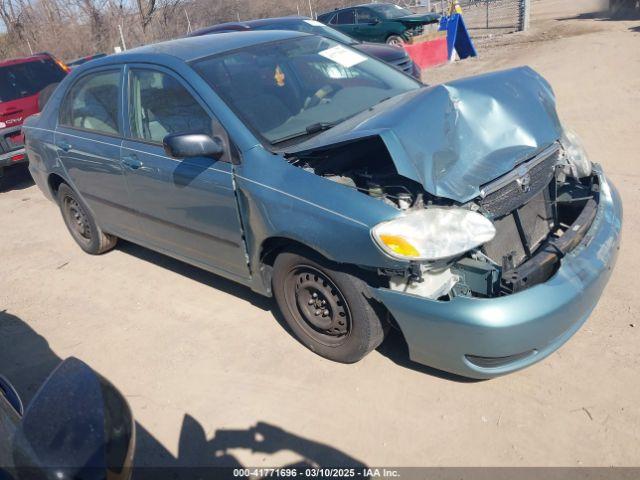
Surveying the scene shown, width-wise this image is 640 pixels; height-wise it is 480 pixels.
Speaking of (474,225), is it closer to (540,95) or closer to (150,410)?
(540,95)

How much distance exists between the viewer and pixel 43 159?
517 cm

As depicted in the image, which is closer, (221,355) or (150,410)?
(150,410)

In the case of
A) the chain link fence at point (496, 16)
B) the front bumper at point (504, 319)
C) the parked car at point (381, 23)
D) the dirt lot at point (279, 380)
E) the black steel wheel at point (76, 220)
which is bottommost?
the chain link fence at point (496, 16)

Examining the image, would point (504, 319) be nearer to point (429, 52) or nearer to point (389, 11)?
→ point (429, 52)

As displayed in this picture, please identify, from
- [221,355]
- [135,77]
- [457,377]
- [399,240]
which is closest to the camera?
[399,240]

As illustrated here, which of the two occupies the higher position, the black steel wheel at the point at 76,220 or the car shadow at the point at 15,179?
the black steel wheel at the point at 76,220

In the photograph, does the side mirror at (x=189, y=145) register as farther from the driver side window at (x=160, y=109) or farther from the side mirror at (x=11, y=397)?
the side mirror at (x=11, y=397)

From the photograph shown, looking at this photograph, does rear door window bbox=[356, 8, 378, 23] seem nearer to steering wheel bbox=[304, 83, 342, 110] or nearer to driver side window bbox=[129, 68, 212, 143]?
steering wheel bbox=[304, 83, 342, 110]

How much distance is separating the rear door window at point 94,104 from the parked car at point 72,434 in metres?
2.82

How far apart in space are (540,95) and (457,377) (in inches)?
71.1

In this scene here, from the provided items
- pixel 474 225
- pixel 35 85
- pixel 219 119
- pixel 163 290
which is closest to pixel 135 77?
pixel 219 119

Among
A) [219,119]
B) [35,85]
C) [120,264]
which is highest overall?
[219,119]

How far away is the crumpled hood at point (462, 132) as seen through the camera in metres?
2.76

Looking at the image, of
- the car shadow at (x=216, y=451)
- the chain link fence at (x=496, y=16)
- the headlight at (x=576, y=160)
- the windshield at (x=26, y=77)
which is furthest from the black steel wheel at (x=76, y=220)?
the chain link fence at (x=496, y=16)
